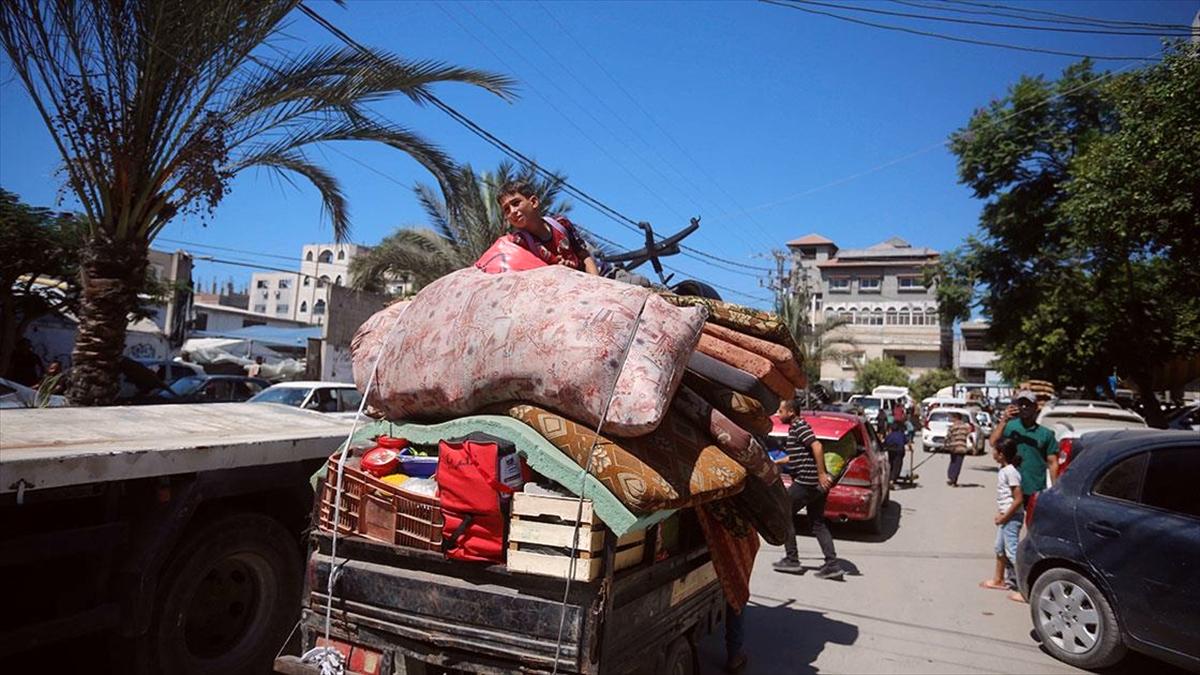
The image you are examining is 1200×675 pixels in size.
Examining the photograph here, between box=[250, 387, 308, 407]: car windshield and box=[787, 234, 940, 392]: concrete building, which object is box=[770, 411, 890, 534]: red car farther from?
box=[787, 234, 940, 392]: concrete building

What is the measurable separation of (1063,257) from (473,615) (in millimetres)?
22264

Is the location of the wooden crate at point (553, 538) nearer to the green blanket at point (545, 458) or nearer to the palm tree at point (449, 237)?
the green blanket at point (545, 458)

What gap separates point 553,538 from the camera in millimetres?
2793

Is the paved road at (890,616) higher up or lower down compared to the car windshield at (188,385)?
lower down

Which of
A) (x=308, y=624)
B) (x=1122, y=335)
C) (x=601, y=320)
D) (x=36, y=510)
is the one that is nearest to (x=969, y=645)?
(x=601, y=320)

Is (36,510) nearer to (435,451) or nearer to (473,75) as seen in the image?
(435,451)

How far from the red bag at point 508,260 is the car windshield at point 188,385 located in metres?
13.9

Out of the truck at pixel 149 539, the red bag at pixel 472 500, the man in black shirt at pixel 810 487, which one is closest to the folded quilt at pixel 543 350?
the red bag at pixel 472 500

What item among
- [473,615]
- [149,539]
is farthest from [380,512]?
[149,539]

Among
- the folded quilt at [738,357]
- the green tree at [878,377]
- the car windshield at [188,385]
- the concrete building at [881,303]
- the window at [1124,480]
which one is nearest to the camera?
the folded quilt at [738,357]

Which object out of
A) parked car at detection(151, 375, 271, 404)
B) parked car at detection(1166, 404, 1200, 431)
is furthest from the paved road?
parked car at detection(151, 375, 271, 404)

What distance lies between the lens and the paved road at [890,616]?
5.18 meters

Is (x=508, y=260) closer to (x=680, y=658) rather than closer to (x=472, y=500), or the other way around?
(x=472, y=500)

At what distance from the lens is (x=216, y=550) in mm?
3982
